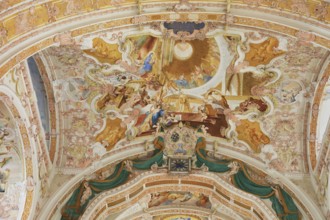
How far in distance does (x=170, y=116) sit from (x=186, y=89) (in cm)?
106

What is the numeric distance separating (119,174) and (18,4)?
20.0ft

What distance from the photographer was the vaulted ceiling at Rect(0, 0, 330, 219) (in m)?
12.9

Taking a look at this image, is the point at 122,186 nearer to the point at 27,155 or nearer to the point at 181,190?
the point at 181,190

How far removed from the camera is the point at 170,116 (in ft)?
52.4

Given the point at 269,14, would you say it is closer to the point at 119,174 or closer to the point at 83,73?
the point at 83,73

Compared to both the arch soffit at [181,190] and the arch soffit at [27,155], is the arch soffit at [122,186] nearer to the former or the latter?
the arch soffit at [181,190]

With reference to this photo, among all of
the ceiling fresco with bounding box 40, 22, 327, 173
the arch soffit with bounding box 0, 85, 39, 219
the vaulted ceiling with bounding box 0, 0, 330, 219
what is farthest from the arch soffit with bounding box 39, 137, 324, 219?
the arch soffit with bounding box 0, 85, 39, 219

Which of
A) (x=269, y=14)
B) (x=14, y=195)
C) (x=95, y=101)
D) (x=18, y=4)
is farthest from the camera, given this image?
(x=95, y=101)

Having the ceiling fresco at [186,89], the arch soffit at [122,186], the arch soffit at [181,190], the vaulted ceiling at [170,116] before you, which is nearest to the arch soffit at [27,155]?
the vaulted ceiling at [170,116]

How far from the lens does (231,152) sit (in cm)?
1605

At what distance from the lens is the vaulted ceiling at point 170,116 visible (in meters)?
12.9

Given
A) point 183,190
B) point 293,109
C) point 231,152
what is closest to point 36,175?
point 183,190

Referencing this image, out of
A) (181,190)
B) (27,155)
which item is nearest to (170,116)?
(181,190)

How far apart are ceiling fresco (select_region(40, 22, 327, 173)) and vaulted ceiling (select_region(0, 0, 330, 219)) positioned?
32 millimetres
